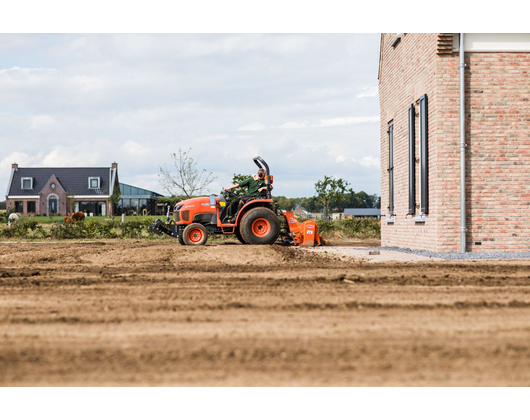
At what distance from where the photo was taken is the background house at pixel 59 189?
5681 centimetres

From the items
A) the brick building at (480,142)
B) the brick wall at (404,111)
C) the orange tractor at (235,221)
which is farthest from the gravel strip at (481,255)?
the orange tractor at (235,221)

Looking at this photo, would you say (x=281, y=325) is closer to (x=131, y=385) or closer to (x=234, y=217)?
(x=131, y=385)

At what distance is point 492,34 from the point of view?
12766mm

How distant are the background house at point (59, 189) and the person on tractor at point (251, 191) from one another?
43874mm

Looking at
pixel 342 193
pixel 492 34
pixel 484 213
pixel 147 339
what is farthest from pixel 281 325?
pixel 342 193

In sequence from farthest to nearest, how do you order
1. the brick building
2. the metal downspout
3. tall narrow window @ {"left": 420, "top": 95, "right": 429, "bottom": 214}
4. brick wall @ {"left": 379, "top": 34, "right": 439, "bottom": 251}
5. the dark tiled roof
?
1. the dark tiled roof
2. tall narrow window @ {"left": 420, "top": 95, "right": 429, "bottom": 214}
3. brick wall @ {"left": 379, "top": 34, "right": 439, "bottom": 251}
4. the brick building
5. the metal downspout

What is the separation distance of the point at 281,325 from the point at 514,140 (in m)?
9.90

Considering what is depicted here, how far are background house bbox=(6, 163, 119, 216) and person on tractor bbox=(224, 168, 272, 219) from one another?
43874mm

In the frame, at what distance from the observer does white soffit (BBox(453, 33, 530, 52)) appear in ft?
41.8

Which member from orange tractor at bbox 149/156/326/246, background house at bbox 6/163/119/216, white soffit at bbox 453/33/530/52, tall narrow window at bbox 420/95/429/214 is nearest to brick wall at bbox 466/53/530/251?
white soffit at bbox 453/33/530/52

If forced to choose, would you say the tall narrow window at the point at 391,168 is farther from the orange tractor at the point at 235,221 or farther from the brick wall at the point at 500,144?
the brick wall at the point at 500,144

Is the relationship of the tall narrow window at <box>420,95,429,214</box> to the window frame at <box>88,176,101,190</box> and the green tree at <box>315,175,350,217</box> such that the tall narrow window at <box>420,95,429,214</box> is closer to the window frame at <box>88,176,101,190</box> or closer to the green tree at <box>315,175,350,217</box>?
the green tree at <box>315,175,350,217</box>

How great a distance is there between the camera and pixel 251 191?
574 inches

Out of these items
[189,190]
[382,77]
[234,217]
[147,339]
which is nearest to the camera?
[147,339]
